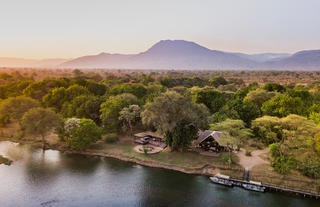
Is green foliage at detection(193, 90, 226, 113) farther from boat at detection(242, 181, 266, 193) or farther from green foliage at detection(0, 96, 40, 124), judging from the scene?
green foliage at detection(0, 96, 40, 124)

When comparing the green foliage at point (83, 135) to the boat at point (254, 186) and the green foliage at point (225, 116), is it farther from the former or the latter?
the boat at point (254, 186)

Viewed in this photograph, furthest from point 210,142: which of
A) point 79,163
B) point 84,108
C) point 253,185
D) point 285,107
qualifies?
point 84,108

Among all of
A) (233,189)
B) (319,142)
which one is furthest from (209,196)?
(319,142)

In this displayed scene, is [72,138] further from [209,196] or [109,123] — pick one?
[209,196]

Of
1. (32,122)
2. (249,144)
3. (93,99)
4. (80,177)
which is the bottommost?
(80,177)

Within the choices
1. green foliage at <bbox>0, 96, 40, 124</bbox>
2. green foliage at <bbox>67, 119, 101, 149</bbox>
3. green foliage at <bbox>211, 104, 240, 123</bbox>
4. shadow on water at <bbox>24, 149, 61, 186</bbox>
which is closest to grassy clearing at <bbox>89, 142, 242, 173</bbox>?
green foliage at <bbox>67, 119, 101, 149</bbox>

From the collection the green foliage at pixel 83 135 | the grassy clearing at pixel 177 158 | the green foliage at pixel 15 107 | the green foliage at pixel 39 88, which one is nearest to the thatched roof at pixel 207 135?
the grassy clearing at pixel 177 158
